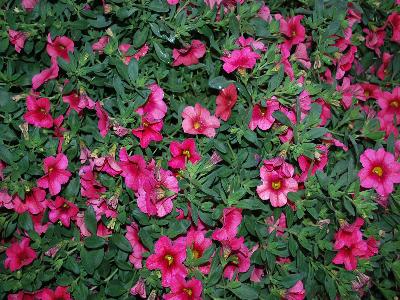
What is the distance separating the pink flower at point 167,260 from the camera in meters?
1.66

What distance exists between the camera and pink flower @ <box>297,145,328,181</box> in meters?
1.77

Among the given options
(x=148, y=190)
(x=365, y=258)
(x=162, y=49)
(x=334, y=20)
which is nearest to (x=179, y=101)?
(x=162, y=49)

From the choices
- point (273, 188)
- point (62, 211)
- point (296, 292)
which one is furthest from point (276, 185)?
point (62, 211)

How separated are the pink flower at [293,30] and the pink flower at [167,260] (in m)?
0.94

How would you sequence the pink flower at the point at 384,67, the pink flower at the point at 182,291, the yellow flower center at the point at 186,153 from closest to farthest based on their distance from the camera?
the pink flower at the point at 182,291
the yellow flower center at the point at 186,153
the pink flower at the point at 384,67

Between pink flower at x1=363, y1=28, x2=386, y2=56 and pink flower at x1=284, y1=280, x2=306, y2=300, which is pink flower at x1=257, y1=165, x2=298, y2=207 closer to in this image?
pink flower at x1=284, y1=280, x2=306, y2=300

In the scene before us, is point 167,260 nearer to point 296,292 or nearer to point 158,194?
point 158,194

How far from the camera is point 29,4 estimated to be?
6.55 ft

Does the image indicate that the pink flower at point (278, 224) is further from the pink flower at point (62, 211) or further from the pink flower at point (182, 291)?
the pink flower at point (62, 211)

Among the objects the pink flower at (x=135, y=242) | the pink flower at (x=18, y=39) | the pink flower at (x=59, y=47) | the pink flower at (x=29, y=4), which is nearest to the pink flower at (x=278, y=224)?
the pink flower at (x=135, y=242)

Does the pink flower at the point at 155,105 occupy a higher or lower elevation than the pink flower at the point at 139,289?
higher

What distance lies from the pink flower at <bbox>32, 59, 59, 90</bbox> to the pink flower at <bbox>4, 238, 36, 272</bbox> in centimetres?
58

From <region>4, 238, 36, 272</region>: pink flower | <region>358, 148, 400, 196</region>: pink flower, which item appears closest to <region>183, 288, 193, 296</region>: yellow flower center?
<region>4, 238, 36, 272</region>: pink flower

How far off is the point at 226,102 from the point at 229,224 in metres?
0.45
